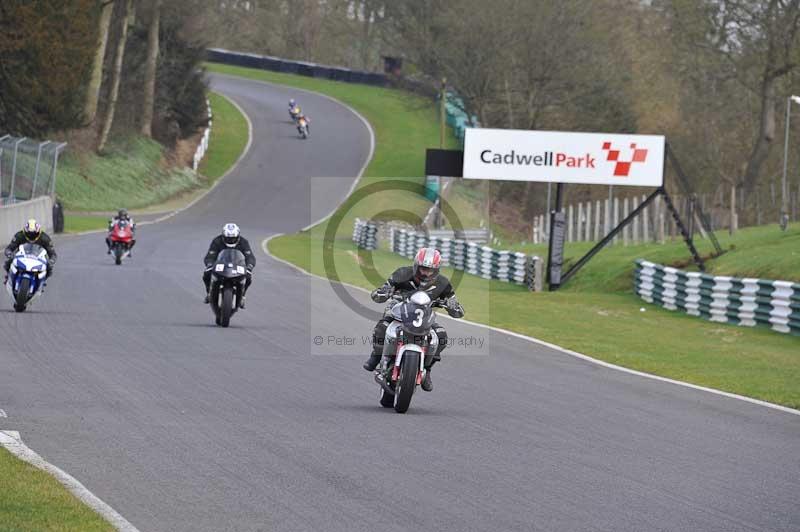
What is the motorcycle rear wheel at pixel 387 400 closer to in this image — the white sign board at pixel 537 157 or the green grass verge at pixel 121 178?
the white sign board at pixel 537 157

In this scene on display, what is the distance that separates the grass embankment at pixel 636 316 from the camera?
17.9 metres

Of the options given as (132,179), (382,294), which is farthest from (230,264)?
(132,179)

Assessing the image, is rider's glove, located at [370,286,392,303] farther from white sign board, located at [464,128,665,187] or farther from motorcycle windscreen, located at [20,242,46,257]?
white sign board, located at [464,128,665,187]

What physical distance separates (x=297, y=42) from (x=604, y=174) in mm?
72747

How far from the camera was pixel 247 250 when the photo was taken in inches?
748

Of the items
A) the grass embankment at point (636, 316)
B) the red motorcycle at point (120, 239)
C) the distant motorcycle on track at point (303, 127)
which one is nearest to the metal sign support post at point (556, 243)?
the grass embankment at point (636, 316)

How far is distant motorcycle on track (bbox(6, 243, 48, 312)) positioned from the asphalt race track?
2.28 ft

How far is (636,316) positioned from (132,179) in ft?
121

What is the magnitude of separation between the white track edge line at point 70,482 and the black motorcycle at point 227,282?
8.99 m

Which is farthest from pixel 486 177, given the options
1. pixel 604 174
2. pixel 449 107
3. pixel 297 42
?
pixel 297 42

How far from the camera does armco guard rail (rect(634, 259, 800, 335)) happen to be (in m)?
24.5

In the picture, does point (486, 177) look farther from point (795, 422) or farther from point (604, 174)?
point (795, 422)

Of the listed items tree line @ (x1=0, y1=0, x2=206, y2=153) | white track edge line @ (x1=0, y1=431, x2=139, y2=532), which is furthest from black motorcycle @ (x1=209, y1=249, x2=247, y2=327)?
tree line @ (x1=0, y1=0, x2=206, y2=153)

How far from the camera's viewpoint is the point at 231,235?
18.9 metres
